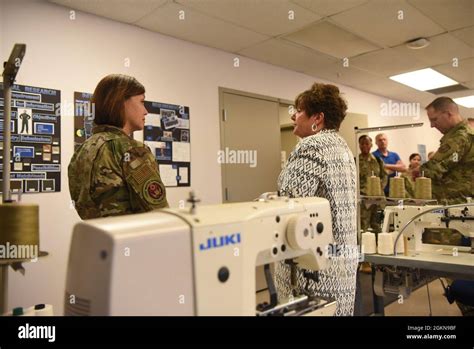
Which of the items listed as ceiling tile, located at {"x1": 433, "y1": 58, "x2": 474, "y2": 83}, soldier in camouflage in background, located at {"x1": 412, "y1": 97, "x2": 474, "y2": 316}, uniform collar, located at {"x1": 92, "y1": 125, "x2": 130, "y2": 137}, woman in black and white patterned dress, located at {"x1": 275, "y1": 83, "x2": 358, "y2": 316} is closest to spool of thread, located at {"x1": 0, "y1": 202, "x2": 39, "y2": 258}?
Result: uniform collar, located at {"x1": 92, "y1": 125, "x2": 130, "y2": 137}

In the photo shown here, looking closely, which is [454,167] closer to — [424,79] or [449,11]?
[449,11]

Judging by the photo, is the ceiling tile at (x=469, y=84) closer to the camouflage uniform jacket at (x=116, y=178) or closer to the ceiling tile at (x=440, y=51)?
the ceiling tile at (x=440, y=51)

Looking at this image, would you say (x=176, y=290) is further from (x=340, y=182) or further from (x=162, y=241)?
(x=340, y=182)

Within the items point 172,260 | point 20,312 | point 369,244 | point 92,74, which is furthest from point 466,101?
point 20,312

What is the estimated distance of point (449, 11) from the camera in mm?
2842

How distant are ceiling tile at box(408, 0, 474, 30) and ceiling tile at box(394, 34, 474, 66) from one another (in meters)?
0.26

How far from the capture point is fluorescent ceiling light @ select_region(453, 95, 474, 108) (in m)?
6.13

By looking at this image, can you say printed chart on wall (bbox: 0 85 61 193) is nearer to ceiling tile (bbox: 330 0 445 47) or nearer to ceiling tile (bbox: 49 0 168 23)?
ceiling tile (bbox: 49 0 168 23)

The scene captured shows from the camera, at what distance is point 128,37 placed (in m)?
2.81

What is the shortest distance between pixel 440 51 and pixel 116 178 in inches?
148

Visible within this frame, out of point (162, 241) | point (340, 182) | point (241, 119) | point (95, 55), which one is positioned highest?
point (95, 55)

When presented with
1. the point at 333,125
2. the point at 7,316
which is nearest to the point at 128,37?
the point at 333,125

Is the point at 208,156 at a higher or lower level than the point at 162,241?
higher
